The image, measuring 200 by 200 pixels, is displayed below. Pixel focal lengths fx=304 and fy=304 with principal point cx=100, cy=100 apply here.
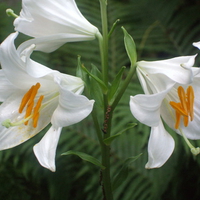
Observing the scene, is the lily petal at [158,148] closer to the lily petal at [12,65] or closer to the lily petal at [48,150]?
the lily petal at [48,150]

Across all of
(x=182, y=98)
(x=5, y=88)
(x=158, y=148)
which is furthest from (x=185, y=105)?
(x=5, y=88)

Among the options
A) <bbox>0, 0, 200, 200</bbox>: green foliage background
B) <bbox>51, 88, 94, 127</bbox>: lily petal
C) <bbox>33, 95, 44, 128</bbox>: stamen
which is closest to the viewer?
<bbox>51, 88, 94, 127</bbox>: lily petal

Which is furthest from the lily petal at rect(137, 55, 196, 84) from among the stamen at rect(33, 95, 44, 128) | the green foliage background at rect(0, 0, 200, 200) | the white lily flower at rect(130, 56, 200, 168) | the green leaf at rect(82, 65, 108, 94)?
the green foliage background at rect(0, 0, 200, 200)

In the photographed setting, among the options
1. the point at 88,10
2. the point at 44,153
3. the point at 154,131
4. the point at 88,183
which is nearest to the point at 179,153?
the point at 88,183

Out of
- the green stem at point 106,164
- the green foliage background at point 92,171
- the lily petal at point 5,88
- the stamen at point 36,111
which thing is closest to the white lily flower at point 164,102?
the green stem at point 106,164

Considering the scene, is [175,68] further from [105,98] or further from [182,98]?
[105,98]

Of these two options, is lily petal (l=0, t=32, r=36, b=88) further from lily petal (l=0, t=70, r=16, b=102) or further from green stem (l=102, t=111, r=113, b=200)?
green stem (l=102, t=111, r=113, b=200)

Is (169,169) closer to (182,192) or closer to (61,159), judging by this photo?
(182,192)
